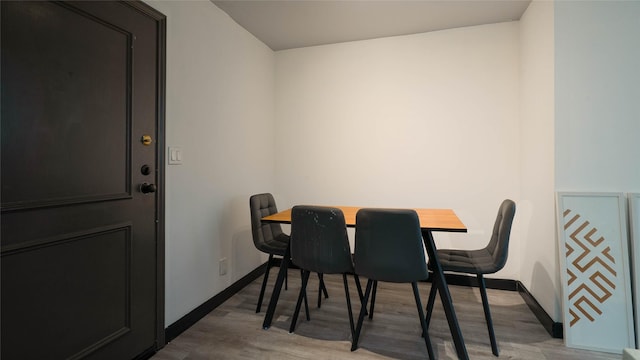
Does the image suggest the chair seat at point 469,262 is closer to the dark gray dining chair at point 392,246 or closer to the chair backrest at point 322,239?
the dark gray dining chair at point 392,246

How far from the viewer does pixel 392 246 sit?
1670 millimetres

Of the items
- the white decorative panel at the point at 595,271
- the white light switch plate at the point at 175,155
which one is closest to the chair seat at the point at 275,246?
the white light switch plate at the point at 175,155

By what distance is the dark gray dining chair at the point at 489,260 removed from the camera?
179cm

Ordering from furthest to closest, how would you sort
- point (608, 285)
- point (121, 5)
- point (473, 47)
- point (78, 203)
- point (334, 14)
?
point (473, 47), point (334, 14), point (608, 285), point (121, 5), point (78, 203)

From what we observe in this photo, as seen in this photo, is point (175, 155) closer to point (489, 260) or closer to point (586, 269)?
point (489, 260)

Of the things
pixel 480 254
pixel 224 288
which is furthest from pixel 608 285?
pixel 224 288

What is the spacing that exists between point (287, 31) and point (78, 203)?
2.37 meters

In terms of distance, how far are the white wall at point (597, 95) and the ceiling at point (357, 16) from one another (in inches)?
26.7

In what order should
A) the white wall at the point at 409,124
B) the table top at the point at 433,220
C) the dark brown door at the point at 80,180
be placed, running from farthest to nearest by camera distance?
the white wall at the point at 409,124 → the table top at the point at 433,220 → the dark brown door at the point at 80,180

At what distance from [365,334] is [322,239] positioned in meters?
0.76

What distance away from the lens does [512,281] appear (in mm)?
2707

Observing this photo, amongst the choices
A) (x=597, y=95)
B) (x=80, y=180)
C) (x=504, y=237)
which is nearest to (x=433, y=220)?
(x=504, y=237)

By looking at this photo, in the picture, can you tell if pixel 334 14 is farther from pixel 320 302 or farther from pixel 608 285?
pixel 608 285

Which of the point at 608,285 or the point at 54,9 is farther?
the point at 608,285
